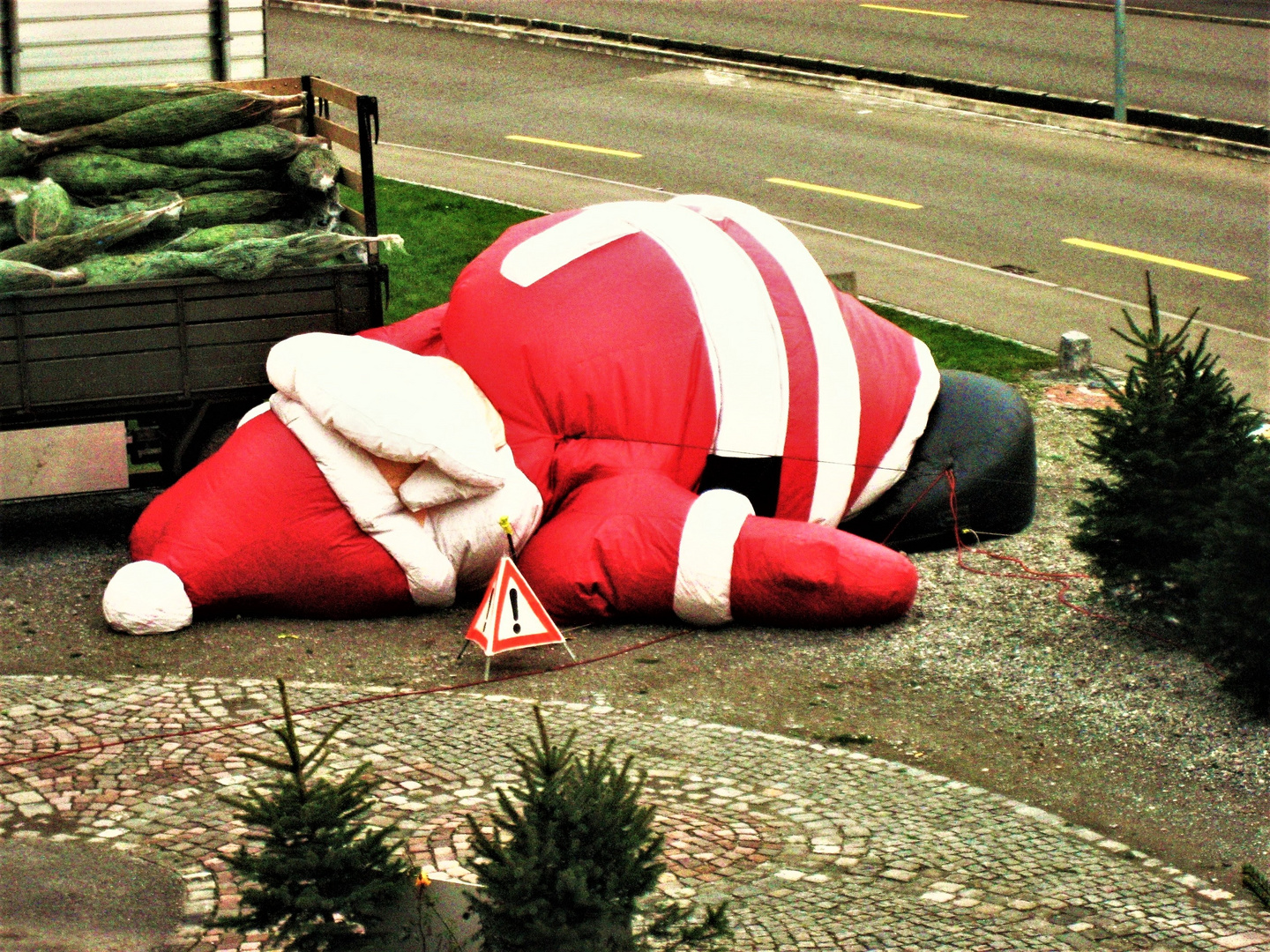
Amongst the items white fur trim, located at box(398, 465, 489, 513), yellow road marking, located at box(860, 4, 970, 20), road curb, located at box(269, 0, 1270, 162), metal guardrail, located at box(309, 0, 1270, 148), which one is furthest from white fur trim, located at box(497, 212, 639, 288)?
yellow road marking, located at box(860, 4, 970, 20)

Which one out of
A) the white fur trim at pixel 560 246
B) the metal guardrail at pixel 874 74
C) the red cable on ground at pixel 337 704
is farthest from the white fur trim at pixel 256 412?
the metal guardrail at pixel 874 74

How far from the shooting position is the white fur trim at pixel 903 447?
28.8ft

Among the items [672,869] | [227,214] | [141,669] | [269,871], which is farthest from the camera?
[227,214]

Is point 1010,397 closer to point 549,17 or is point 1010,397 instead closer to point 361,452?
point 361,452

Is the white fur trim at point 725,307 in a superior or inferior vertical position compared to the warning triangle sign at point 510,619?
superior

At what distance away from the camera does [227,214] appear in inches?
373

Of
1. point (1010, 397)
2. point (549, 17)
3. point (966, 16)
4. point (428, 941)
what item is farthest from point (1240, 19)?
point (428, 941)

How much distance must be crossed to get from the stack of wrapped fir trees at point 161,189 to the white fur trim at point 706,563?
98.6 inches

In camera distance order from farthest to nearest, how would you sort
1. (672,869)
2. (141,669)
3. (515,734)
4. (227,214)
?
(227,214) → (141,669) → (515,734) → (672,869)

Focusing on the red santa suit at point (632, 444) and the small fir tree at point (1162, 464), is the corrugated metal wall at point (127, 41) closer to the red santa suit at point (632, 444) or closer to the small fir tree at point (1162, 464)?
the red santa suit at point (632, 444)

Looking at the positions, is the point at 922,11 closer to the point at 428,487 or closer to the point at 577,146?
the point at 577,146

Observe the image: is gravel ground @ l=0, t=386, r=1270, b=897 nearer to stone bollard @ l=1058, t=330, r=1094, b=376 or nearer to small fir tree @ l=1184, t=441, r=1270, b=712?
small fir tree @ l=1184, t=441, r=1270, b=712

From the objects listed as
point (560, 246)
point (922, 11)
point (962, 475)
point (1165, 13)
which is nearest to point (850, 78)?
point (922, 11)

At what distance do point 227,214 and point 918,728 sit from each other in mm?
4860
